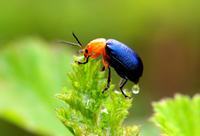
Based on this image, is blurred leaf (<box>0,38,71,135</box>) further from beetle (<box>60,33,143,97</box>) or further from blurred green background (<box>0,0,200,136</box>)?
beetle (<box>60,33,143,97</box>)

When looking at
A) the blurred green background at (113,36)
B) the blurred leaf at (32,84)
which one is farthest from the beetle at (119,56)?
the blurred green background at (113,36)

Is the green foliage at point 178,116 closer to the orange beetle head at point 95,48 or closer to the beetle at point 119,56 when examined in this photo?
the beetle at point 119,56

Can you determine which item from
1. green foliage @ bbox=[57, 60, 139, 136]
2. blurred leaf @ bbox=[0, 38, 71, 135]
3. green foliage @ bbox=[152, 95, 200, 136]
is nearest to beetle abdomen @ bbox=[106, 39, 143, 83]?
green foliage @ bbox=[152, 95, 200, 136]

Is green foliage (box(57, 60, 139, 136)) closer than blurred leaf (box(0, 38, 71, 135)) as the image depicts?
Yes

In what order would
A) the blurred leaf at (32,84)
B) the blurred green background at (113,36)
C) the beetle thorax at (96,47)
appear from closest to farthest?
the beetle thorax at (96,47) → the blurred leaf at (32,84) → the blurred green background at (113,36)

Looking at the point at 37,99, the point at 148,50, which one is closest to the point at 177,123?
the point at 37,99

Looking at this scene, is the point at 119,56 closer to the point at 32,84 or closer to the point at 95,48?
the point at 95,48
